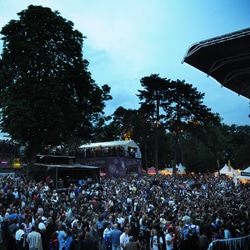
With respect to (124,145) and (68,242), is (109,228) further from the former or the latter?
(124,145)

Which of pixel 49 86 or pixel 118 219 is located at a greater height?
pixel 49 86

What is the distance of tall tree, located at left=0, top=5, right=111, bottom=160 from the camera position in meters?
26.8

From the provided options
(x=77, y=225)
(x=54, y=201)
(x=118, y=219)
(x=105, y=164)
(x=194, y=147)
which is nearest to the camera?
(x=77, y=225)

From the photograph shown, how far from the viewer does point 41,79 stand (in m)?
28.5

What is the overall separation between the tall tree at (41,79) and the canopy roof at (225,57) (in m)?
20.0

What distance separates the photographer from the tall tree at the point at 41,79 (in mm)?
26812

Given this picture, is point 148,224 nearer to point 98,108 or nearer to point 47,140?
point 47,140

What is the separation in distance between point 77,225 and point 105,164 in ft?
86.4

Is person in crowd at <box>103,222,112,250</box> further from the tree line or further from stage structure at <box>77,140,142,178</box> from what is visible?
stage structure at <box>77,140,142,178</box>

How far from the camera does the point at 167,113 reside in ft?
147

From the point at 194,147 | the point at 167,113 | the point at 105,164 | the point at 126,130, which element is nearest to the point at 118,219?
the point at 105,164

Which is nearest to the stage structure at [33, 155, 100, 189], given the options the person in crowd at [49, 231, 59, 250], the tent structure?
the tent structure

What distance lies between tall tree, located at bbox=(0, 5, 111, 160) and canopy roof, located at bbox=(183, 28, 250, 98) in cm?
1998

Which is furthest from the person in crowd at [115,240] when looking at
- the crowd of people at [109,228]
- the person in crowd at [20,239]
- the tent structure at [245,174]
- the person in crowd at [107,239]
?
the tent structure at [245,174]
